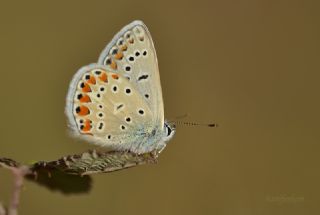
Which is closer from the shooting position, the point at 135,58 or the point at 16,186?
the point at 16,186

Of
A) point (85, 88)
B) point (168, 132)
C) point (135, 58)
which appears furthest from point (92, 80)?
point (168, 132)

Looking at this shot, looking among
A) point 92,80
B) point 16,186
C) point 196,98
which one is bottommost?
point 196,98

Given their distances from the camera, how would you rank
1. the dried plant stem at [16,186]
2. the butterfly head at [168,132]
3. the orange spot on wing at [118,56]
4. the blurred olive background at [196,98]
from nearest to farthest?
1. the dried plant stem at [16,186]
2. the orange spot on wing at [118,56]
3. the butterfly head at [168,132]
4. the blurred olive background at [196,98]

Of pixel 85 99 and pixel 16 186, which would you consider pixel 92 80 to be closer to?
pixel 85 99

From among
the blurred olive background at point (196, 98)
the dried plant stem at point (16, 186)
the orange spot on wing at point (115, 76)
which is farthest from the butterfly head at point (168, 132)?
the dried plant stem at point (16, 186)

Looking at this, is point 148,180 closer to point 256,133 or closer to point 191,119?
point 191,119

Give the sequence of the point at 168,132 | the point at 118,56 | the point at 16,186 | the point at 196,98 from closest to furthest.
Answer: the point at 16,186 < the point at 118,56 < the point at 168,132 < the point at 196,98

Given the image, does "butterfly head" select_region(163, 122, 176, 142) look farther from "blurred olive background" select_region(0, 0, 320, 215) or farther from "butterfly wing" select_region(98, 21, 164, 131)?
"blurred olive background" select_region(0, 0, 320, 215)

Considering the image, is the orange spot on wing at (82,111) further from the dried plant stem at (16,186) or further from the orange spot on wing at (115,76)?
the dried plant stem at (16,186)
